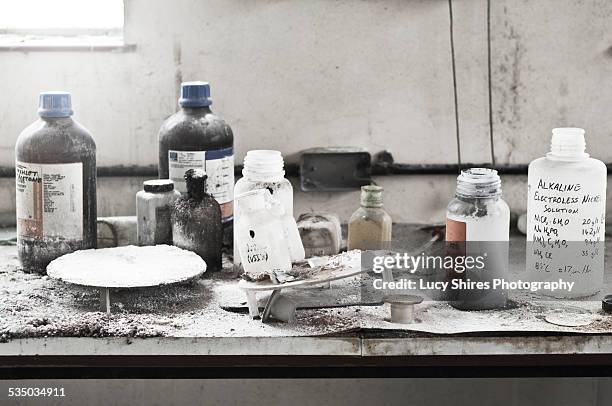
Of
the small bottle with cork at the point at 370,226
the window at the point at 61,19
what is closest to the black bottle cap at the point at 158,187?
the small bottle with cork at the point at 370,226

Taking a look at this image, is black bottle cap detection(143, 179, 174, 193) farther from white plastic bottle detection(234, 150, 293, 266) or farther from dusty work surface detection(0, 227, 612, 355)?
dusty work surface detection(0, 227, 612, 355)

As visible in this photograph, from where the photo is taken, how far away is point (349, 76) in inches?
75.1

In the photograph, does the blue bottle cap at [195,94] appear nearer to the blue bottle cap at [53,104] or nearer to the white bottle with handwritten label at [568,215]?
the blue bottle cap at [53,104]

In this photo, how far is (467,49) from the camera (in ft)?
6.23

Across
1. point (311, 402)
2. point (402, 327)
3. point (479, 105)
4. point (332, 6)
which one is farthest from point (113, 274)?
point (479, 105)

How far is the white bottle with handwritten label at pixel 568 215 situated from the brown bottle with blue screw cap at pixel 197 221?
0.56 m

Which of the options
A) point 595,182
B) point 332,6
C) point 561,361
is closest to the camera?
point 561,361

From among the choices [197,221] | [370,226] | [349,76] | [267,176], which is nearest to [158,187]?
[197,221]

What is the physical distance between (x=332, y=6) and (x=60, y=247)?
2.52 ft

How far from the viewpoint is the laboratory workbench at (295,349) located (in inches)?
50.6

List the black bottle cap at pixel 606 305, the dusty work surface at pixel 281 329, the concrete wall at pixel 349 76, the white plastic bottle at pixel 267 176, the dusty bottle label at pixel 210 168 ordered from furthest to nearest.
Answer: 1. the concrete wall at pixel 349 76
2. the dusty bottle label at pixel 210 168
3. the white plastic bottle at pixel 267 176
4. the black bottle cap at pixel 606 305
5. the dusty work surface at pixel 281 329

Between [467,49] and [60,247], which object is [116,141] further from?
[467,49]

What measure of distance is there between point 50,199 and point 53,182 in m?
0.03

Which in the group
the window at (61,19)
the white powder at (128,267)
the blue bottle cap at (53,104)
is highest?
the window at (61,19)
